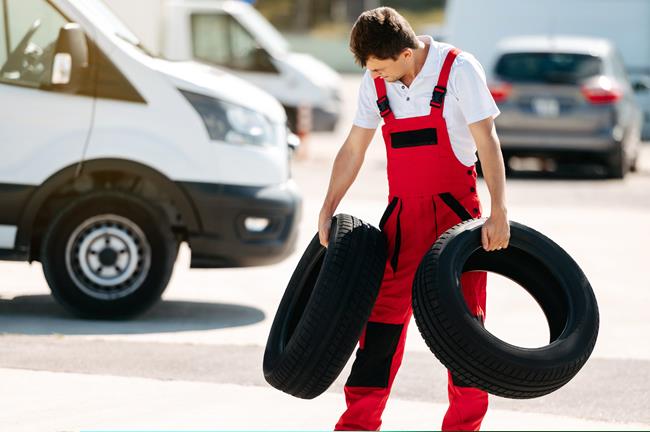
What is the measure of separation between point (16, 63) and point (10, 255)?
109 centimetres

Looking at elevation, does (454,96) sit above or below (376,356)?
above

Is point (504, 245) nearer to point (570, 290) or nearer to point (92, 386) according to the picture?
point (570, 290)

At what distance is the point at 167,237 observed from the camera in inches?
328

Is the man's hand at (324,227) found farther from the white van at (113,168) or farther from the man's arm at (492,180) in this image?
the white van at (113,168)

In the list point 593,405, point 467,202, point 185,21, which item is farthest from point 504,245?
point 185,21

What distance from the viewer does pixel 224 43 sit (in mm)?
20172

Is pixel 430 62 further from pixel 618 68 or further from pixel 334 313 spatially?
pixel 618 68

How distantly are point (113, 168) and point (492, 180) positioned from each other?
358 centimetres

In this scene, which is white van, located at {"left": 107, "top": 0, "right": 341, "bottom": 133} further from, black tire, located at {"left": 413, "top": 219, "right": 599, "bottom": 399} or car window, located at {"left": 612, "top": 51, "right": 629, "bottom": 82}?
black tire, located at {"left": 413, "top": 219, "right": 599, "bottom": 399}

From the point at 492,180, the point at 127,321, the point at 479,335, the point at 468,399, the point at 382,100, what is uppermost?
the point at 382,100

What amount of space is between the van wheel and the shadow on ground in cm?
12

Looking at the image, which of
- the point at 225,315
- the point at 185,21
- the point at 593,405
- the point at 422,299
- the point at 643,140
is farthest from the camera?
the point at 643,140

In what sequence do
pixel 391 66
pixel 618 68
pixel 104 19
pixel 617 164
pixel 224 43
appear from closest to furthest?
pixel 391 66 → pixel 104 19 → pixel 617 164 → pixel 618 68 → pixel 224 43

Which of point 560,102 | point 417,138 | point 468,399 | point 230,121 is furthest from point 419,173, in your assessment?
point 560,102
